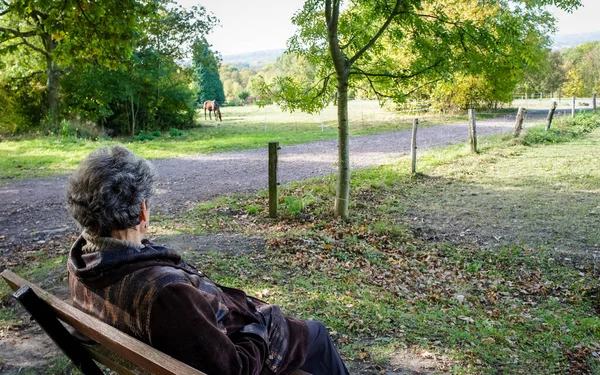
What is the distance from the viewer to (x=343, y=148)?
7.88 m

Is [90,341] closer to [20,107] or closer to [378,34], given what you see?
[378,34]

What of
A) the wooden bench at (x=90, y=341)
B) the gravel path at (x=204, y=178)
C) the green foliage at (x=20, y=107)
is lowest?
the gravel path at (x=204, y=178)

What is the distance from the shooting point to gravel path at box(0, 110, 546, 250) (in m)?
7.93

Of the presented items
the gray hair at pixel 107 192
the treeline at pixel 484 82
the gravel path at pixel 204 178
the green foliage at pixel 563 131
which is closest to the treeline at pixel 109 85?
the treeline at pixel 484 82

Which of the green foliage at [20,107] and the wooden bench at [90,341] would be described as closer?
the wooden bench at [90,341]

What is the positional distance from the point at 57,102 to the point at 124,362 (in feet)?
69.9

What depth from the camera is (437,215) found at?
29.7ft

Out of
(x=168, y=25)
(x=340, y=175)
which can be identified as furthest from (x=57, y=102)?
(x=340, y=175)

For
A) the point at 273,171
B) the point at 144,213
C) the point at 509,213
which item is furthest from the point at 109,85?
the point at 144,213

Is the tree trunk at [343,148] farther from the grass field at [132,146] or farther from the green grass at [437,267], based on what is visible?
the grass field at [132,146]

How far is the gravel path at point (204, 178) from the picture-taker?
312 inches

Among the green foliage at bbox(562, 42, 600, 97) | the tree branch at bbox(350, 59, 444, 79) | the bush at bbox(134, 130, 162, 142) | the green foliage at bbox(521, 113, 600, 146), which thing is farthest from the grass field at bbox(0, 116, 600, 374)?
the green foliage at bbox(562, 42, 600, 97)

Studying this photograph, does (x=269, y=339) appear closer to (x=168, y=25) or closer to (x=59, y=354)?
(x=59, y=354)

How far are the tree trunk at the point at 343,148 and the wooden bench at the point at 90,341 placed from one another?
578cm
